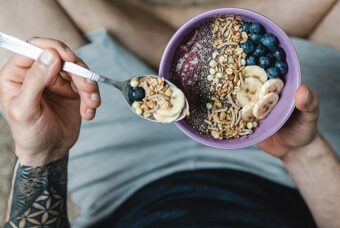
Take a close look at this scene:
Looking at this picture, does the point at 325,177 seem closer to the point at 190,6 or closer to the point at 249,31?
the point at 249,31

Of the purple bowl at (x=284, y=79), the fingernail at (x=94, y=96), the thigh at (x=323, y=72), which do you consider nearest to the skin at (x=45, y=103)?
the fingernail at (x=94, y=96)

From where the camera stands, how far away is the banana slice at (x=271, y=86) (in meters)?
0.67

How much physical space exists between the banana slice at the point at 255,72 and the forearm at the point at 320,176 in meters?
0.16

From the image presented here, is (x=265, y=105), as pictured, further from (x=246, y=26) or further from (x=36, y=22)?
(x=36, y=22)

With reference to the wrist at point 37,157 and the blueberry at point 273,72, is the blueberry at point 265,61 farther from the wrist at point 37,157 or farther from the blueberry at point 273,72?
the wrist at point 37,157

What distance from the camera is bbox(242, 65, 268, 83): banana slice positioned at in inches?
26.8

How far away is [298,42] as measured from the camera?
953 mm

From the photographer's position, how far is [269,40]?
67 centimetres

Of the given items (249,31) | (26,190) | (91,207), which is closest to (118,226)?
(91,207)

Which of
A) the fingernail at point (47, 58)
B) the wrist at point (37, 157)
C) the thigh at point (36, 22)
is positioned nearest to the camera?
the fingernail at point (47, 58)

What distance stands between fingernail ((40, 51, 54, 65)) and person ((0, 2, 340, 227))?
51mm

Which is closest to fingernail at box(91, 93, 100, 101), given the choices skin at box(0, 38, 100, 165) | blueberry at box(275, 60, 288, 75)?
skin at box(0, 38, 100, 165)

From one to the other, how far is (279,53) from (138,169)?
1.12 feet

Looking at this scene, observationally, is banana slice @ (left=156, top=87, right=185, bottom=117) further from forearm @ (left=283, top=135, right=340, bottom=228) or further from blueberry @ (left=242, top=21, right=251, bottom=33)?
forearm @ (left=283, top=135, right=340, bottom=228)
